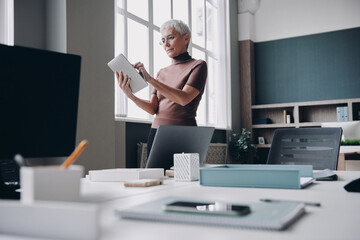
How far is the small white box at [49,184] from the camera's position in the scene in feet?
2.16

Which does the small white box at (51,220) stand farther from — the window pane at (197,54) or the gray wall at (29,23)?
the window pane at (197,54)

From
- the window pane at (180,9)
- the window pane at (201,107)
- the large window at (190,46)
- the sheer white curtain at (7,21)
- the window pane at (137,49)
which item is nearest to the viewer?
the sheer white curtain at (7,21)

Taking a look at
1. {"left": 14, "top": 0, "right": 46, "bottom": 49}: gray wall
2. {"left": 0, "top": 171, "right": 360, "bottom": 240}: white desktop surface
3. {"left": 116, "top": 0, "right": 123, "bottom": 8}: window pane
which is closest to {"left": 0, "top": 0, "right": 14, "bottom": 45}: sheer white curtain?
{"left": 14, "top": 0, "right": 46, "bottom": 49}: gray wall

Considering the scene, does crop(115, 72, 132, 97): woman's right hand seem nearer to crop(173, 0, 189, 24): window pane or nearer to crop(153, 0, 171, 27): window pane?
crop(153, 0, 171, 27): window pane

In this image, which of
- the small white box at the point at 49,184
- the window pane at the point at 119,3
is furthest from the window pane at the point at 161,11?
the small white box at the point at 49,184

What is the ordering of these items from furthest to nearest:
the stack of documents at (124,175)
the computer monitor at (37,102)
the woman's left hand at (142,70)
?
the woman's left hand at (142,70) < the stack of documents at (124,175) < the computer monitor at (37,102)

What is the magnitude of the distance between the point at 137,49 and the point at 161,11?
914 millimetres

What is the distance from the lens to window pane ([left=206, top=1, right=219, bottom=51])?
21.4 ft

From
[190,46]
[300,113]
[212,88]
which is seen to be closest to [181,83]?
[190,46]

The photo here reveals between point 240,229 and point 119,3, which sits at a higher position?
point 119,3

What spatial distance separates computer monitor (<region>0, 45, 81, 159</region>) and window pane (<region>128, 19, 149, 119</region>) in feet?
10.6

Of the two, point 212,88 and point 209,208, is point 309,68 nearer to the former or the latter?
point 212,88

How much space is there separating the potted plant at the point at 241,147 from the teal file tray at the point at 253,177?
17.4ft

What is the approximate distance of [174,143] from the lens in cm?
152
